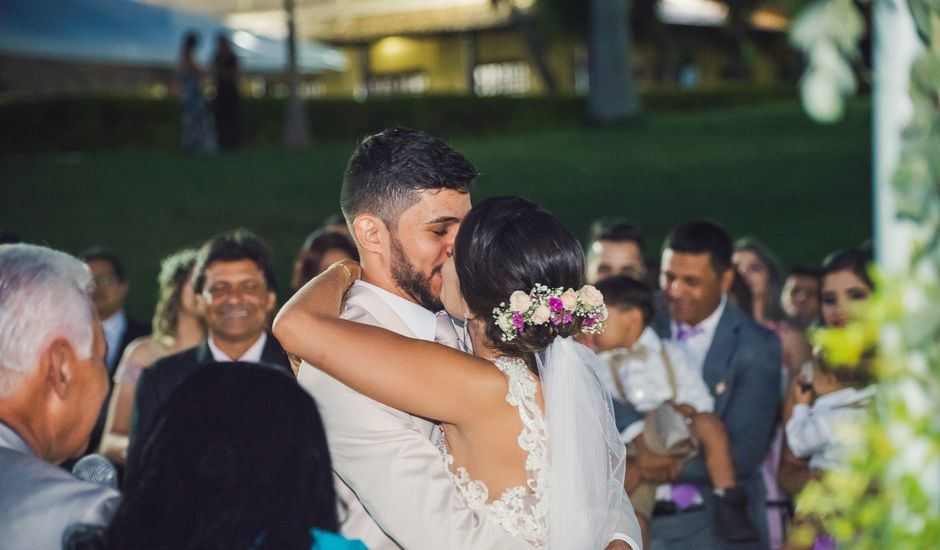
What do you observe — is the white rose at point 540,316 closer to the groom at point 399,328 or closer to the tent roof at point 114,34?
the groom at point 399,328

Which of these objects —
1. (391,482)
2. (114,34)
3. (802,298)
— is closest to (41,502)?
(391,482)

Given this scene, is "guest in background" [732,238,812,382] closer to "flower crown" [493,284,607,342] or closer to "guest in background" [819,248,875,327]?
"guest in background" [819,248,875,327]

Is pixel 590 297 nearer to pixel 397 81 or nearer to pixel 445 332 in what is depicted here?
pixel 445 332

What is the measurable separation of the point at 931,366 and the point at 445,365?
49.5 inches

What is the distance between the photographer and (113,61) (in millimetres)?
21234

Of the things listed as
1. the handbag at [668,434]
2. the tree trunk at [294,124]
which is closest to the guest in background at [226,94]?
the tree trunk at [294,124]

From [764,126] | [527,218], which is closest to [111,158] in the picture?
[764,126]

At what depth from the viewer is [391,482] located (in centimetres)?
290

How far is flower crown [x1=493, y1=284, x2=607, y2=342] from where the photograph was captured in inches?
118

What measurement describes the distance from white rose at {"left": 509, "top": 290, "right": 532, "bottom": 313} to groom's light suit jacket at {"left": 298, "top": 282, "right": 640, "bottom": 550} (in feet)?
1.28

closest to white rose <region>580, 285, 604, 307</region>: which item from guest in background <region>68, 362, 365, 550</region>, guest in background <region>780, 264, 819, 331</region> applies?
guest in background <region>68, 362, 365, 550</region>

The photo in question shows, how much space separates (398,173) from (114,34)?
19.6 meters

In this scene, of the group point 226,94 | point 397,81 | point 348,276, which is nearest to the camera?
point 348,276

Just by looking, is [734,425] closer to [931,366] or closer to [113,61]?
[931,366]
